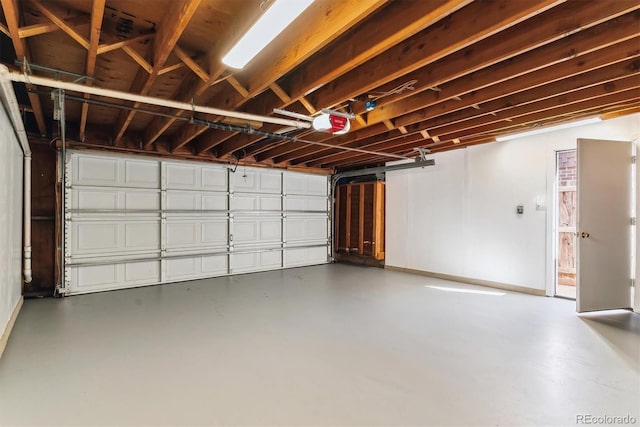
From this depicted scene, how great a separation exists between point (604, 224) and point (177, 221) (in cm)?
676

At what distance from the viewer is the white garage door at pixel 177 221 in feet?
17.0

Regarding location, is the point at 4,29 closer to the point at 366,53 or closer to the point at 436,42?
the point at 366,53

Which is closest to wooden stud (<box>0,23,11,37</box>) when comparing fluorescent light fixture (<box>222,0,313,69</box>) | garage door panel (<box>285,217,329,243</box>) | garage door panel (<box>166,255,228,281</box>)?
fluorescent light fixture (<box>222,0,313,69</box>)

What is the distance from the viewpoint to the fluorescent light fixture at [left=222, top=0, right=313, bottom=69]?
5.57ft

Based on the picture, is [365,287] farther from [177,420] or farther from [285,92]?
[177,420]

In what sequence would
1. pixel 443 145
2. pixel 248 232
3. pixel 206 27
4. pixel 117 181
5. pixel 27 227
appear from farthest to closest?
1. pixel 248 232
2. pixel 443 145
3. pixel 117 181
4. pixel 27 227
5. pixel 206 27

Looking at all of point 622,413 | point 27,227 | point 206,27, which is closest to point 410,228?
point 622,413

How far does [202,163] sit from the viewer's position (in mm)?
6336

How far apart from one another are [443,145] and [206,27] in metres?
4.88

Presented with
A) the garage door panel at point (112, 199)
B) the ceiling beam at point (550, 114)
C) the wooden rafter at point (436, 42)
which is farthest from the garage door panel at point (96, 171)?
the ceiling beam at point (550, 114)

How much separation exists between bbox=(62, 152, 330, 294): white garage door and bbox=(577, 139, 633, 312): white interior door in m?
5.39

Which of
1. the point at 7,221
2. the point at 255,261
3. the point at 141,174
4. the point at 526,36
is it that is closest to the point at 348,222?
the point at 255,261

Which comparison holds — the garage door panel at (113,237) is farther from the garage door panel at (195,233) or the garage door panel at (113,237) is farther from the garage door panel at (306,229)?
the garage door panel at (306,229)

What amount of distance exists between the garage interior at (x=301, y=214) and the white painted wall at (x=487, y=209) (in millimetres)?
37
